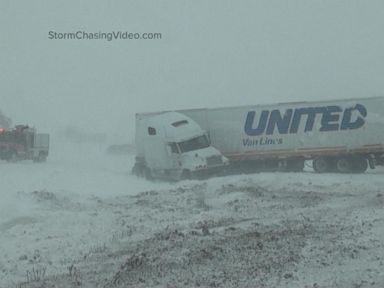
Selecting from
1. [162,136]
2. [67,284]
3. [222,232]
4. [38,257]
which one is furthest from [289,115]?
[67,284]

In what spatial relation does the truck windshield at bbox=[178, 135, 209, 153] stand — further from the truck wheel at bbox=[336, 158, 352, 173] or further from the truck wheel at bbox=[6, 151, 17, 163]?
the truck wheel at bbox=[6, 151, 17, 163]

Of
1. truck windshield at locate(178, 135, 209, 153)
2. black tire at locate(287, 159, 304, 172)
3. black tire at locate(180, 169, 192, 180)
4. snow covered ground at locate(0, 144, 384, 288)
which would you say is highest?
truck windshield at locate(178, 135, 209, 153)

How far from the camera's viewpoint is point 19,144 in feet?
162

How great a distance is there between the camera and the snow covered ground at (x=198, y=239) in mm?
8070

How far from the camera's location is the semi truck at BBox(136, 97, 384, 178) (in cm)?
2956

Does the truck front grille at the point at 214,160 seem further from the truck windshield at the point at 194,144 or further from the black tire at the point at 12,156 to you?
the black tire at the point at 12,156

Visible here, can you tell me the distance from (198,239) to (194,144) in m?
19.9

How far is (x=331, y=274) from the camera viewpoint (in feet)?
25.7

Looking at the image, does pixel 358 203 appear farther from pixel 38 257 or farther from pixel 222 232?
pixel 38 257

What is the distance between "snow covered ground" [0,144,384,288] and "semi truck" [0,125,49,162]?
30360 millimetres

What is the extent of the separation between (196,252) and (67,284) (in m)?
2.19

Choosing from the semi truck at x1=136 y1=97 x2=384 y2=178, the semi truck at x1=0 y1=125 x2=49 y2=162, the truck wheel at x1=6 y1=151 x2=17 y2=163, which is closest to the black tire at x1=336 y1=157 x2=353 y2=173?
the semi truck at x1=136 y1=97 x2=384 y2=178

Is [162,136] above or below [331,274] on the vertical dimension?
above

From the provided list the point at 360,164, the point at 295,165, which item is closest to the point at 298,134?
the point at 295,165
